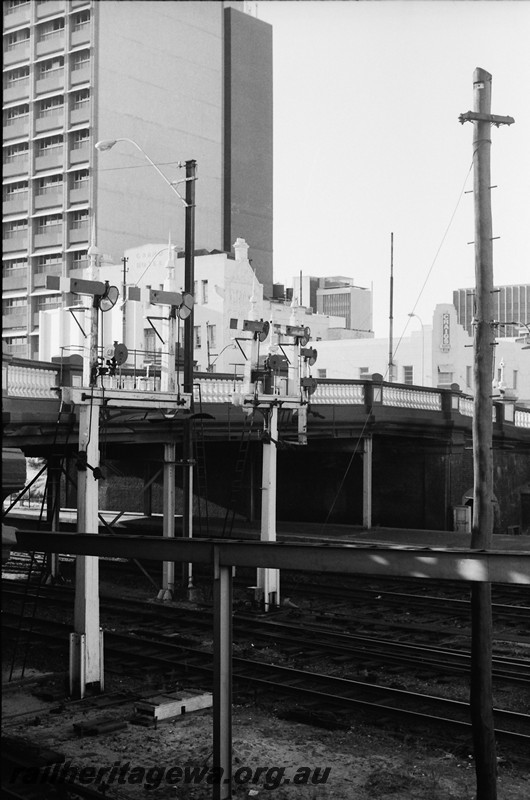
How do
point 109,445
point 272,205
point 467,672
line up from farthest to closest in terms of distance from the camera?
point 272,205, point 109,445, point 467,672

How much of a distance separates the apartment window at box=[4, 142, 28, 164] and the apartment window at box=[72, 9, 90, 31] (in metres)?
10.9

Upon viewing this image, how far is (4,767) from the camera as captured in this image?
10.6 m

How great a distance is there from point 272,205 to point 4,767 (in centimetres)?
8481

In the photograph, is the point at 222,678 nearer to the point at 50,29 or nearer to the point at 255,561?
the point at 255,561

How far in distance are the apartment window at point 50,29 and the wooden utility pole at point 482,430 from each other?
75455mm

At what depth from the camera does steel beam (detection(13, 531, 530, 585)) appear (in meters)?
7.73

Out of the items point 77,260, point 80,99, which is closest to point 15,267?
point 77,260

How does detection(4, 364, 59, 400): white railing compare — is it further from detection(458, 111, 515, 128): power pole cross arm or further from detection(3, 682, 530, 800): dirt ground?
detection(458, 111, 515, 128): power pole cross arm

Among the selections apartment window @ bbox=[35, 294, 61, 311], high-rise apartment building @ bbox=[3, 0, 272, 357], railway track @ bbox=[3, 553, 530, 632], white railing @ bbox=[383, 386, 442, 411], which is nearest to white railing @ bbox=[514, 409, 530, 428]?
white railing @ bbox=[383, 386, 442, 411]

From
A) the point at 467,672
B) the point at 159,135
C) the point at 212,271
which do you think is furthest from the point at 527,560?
the point at 159,135

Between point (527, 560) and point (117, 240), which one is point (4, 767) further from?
point (117, 240)

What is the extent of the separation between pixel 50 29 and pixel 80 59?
4.90 meters

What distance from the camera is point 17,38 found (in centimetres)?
8331

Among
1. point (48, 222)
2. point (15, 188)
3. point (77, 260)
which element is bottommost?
point (77, 260)
